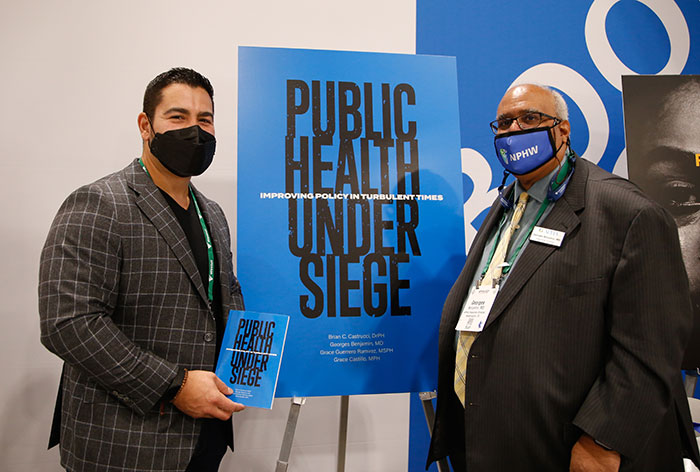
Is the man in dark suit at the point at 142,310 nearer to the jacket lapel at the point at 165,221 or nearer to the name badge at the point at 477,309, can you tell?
the jacket lapel at the point at 165,221

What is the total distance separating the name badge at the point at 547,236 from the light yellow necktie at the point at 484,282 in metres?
0.16

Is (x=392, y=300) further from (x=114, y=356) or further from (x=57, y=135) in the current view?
(x=57, y=135)

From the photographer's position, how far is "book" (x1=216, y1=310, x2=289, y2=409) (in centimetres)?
150

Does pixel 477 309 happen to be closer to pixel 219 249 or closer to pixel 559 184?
pixel 559 184

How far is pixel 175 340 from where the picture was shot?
4.93ft

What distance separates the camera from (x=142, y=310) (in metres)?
1.48

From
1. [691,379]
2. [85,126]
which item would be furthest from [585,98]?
[85,126]

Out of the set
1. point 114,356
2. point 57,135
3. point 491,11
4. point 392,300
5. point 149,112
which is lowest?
point 114,356

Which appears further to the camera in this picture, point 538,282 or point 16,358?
point 16,358

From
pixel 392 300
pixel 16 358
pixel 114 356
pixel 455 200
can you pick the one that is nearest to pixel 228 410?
pixel 114 356

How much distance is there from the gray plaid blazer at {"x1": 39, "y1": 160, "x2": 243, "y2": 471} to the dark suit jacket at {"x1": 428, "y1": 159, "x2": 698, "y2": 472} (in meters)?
0.98

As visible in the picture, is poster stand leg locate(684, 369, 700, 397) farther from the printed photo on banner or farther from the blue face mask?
the blue face mask

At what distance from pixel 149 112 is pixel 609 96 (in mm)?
2985

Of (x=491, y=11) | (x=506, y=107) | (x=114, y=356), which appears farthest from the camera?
(x=491, y=11)
